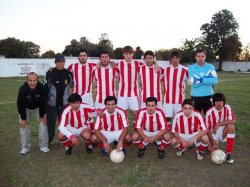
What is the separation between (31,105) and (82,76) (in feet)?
4.35

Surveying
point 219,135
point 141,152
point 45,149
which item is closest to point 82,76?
point 45,149

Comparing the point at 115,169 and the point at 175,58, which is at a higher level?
the point at 175,58

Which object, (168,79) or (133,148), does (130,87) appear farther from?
(133,148)

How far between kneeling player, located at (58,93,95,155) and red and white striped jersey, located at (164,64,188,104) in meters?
1.63

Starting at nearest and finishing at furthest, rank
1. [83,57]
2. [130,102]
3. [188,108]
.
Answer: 1. [188,108]
2. [83,57]
3. [130,102]

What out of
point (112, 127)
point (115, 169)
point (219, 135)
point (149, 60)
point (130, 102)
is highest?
point (149, 60)

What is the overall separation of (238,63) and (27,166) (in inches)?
2724

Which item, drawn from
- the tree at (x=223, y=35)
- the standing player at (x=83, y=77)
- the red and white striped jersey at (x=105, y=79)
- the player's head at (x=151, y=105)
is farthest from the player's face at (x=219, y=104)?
the tree at (x=223, y=35)

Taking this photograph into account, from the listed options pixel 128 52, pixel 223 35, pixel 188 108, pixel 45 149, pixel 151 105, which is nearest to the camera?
pixel 188 108

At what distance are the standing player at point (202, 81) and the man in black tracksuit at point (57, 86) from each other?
95.6 inches

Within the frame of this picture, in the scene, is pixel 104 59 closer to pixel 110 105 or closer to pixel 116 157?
pixel 110 105

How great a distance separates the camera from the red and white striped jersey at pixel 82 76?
6527mm

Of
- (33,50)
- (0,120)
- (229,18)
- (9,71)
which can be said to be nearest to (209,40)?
(229,18)

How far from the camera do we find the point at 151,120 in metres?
5.74
